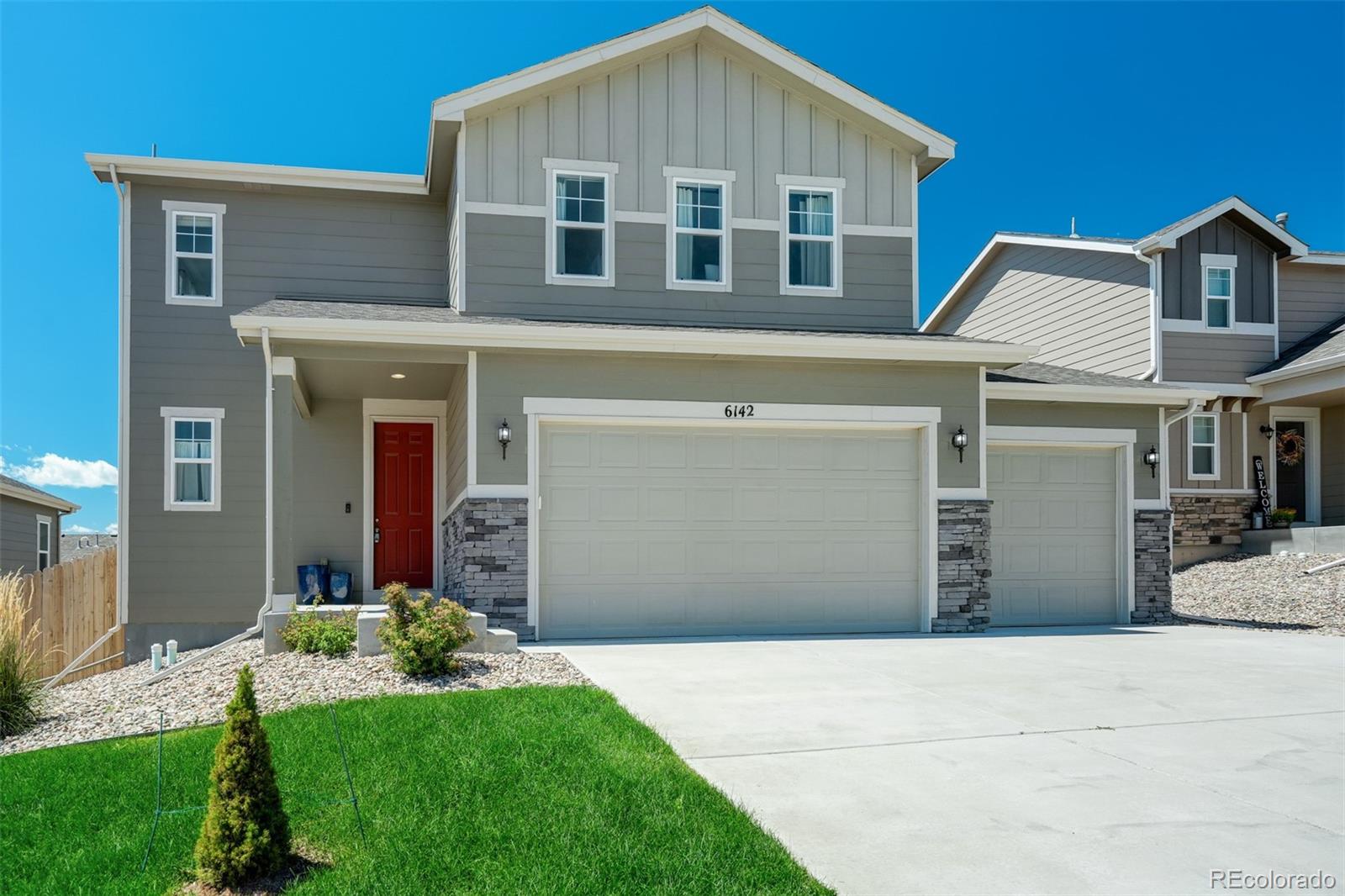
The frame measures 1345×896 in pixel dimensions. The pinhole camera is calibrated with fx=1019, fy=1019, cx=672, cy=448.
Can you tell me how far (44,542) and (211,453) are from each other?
12.9 meters

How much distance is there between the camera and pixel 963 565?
1174 cm

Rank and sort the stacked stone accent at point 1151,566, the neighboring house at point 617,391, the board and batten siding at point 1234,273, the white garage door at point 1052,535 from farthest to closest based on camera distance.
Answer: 1. the board and batten siding at point 1234,273
2. the stacked stone accent at point 1151,566
3. the white garage door at point 1052,535
4. the neighboring house at point 617,391

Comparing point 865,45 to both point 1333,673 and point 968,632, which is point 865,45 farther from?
point 1333,673

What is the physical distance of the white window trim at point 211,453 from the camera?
13.6m

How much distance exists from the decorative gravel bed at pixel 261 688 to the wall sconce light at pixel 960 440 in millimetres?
5437

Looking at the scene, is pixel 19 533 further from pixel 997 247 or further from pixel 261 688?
pixel 997 247

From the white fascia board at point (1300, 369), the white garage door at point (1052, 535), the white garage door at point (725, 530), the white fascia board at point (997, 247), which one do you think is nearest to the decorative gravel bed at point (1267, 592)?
the white garage door at point (1052, 535)

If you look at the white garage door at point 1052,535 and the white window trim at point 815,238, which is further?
the white garage door at point 1052,535

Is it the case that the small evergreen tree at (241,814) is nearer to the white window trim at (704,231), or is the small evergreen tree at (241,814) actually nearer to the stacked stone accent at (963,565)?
the white window trim at (704,231)

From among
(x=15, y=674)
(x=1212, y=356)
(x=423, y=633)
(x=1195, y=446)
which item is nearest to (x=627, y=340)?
(x=423, y=633)

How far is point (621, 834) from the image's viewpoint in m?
4.29

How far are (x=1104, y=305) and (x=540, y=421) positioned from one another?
12399 millimetres

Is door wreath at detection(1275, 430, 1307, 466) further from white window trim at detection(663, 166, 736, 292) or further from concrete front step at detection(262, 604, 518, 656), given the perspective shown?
concrete front step at detection(262, 604, 518, 656)

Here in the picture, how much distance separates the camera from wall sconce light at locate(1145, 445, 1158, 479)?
13.1 meters
